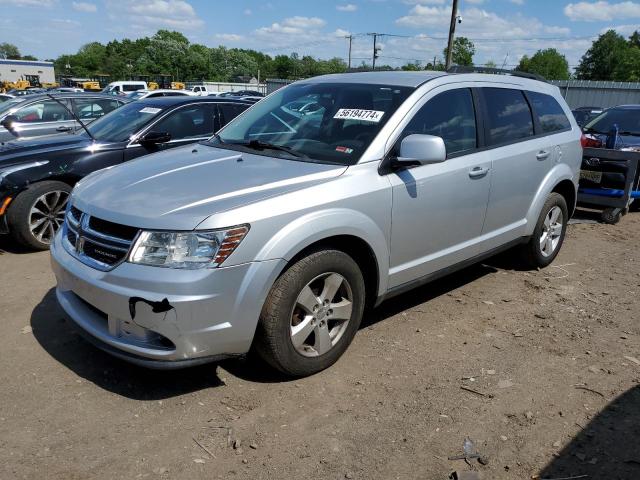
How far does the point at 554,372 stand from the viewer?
3.54 meters

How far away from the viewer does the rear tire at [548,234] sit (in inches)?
204

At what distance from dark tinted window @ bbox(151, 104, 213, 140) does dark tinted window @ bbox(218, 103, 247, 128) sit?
0.15 meters

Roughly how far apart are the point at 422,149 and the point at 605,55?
10136 cm

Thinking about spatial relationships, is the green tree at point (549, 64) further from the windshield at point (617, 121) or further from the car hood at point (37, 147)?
the car hood at point (37, 147)

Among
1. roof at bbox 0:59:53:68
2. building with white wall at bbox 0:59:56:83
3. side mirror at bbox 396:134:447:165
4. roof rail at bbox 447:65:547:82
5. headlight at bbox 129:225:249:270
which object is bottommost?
headlight at bbox 129:225:249:270

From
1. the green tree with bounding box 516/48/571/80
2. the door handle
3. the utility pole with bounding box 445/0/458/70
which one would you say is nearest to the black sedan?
the door handle

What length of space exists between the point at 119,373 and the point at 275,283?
1.23 m

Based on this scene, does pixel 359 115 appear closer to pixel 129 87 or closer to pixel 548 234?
pixel 548 234

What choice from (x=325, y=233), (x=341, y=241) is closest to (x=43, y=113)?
(x=341, y=241)

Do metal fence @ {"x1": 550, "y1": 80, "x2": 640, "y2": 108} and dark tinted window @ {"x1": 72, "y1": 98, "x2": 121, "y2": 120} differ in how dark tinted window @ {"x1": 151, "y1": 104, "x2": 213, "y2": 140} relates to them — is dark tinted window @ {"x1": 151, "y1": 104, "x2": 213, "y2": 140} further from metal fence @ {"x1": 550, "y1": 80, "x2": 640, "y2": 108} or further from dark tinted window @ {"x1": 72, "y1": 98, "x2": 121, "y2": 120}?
metal fence @ {"x1": 550, "y1": 80, "x2": 640, "y2": 108}

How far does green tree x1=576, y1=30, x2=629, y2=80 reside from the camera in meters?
87.6

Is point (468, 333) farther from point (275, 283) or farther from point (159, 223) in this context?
point (159, 223)

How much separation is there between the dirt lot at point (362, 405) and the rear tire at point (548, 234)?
932 millimetres

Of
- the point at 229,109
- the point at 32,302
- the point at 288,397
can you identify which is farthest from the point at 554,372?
the point at 229,109
